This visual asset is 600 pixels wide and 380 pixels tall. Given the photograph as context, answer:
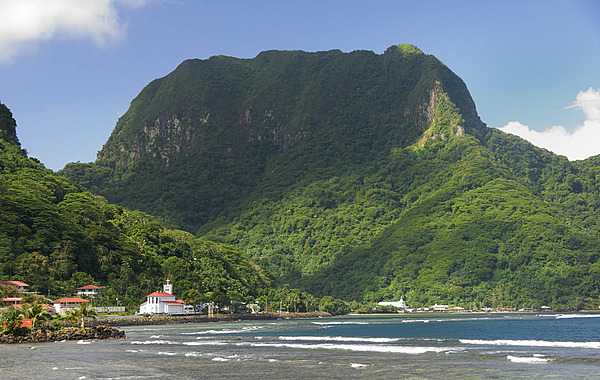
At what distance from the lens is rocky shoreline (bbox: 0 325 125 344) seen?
368 feet

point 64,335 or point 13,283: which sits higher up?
point 13,283

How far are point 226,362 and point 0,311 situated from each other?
256ft

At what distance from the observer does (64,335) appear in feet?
391


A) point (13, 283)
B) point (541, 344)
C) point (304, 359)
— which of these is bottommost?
point (541, 344)

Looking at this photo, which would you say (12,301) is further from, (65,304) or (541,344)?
(541,344)

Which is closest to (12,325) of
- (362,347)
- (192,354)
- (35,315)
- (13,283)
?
(35,315)

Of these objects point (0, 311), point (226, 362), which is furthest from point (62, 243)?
point (226, 362)

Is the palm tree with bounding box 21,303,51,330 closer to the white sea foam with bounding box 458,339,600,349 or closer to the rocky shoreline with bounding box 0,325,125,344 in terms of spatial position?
the rocky shoreline with bounding box 0,325,125,344

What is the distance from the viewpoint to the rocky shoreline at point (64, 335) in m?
→ 112

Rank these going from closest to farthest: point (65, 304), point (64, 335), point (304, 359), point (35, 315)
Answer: point (304, 359) < point (64, 335) < point (35, 315) < point (65, 304)

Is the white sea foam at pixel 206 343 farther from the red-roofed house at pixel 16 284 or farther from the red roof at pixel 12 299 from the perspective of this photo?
the red-roofed house at pixel 16 284

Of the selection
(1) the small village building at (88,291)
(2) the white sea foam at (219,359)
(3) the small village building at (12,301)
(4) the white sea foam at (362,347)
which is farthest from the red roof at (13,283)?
(2) the white sea foam at (219,359)

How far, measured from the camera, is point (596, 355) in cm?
8269

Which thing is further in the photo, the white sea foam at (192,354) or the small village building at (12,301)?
the small village building at (12,301)
